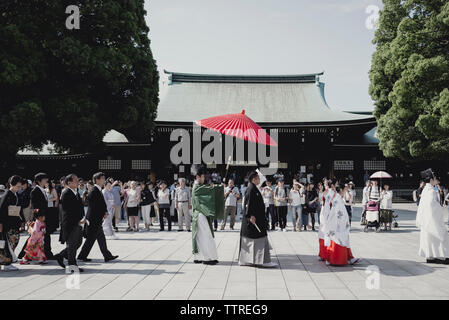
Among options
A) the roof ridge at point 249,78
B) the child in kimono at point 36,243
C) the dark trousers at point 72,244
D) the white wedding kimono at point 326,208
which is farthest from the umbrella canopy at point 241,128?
the roof ridge at point 249,78

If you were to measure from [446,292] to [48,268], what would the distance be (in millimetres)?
6537

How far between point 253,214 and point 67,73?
467 inches

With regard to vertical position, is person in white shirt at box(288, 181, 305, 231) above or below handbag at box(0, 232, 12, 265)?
above

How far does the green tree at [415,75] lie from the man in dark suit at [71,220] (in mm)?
12795

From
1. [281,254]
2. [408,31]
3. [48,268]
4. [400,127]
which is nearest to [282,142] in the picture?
[400,127]

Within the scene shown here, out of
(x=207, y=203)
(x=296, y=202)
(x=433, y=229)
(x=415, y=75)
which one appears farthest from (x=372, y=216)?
(x=207, y=203)

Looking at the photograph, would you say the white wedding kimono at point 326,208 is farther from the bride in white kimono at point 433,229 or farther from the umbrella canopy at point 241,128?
the bride in white kimono at point 433,229

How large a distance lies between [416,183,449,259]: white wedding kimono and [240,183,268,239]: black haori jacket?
3.20 meters

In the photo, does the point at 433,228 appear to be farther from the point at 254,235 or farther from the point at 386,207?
the point at 386,207

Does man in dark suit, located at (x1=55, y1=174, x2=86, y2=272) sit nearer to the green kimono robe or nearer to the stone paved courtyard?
the stone paved courtyard

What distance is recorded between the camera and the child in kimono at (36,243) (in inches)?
286

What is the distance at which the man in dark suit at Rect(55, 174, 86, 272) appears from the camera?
6.50m

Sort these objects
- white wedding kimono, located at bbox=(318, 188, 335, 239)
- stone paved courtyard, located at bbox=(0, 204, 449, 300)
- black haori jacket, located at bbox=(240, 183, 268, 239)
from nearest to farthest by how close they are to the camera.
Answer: stone paved courtyard, located at bbox=(0, 204, 449, 300)
black haori jacket, located at bbox=(240, 183, 268, 239)
white wedding kimono, located at bbox=(318, 188, 335, 239)

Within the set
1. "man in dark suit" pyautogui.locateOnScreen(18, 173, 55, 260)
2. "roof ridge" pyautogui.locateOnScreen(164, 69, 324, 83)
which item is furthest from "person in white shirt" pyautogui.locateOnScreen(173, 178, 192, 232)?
"roof ridge" pyautogui.locateOnScreen(164, 69, 324, 83)
